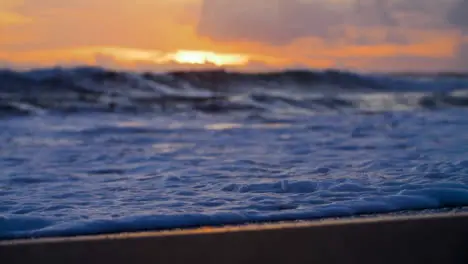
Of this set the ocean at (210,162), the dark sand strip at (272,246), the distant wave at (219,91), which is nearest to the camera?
the dark sand strip at (272,246)

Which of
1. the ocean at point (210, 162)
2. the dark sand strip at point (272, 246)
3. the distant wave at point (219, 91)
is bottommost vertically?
the dark sand strip at point (272, 246)

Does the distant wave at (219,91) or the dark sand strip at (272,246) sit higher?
the distant wave at (219,91)

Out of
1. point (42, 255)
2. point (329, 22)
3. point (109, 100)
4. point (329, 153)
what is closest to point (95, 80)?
point (109, 100)

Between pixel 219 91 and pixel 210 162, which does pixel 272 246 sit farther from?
pixel 219 91

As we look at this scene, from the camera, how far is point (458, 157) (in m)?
4.41

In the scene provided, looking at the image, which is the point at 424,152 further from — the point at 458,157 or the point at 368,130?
the point at 368,130

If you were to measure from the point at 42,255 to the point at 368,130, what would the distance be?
15.8ft

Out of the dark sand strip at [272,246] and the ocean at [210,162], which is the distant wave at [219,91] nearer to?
the ocean at [210,162]

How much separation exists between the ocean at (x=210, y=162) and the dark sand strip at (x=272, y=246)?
16.1 inches

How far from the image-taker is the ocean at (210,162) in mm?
2920

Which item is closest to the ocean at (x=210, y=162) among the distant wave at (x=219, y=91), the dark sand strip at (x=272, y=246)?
the distant wave at (x=219, y=91)

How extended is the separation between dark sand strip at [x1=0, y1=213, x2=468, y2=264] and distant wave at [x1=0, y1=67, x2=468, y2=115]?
276 inches

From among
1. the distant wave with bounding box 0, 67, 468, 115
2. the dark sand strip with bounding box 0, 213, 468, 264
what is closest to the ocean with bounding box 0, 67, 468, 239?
the distant wave with bounding box 0, 67, 468, 115

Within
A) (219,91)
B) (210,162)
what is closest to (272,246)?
(210,162)
